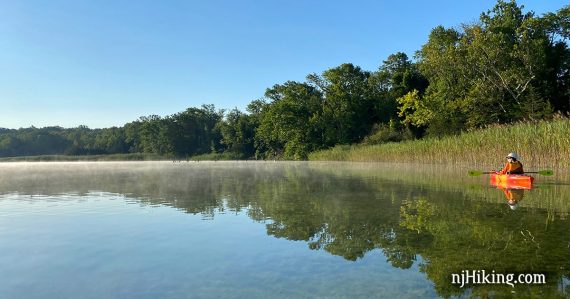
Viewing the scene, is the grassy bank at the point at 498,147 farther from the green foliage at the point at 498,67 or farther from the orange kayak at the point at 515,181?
the green foliage at the point at 498,67

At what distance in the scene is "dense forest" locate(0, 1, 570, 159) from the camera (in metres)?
36.5

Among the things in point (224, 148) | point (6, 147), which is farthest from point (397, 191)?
point (6, 147)

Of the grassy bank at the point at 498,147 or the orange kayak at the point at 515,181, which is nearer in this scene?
the orange kayak at the point at 515,181

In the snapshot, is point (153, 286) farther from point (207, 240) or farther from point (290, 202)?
point (290, 202)

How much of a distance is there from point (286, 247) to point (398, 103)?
53991mm

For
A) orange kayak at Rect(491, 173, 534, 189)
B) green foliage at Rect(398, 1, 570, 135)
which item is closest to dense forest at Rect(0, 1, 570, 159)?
green foliage at Rect(398, 1, 570, 135)

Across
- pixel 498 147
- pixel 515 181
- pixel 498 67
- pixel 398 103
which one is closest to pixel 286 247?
pixel 515 181

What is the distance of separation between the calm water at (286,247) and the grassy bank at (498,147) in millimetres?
8481

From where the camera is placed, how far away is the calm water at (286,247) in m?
4.41

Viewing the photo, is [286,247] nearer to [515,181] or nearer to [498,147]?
[515,181]

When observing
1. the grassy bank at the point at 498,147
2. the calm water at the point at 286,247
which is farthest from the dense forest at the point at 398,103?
the calm water at the point at 286,247

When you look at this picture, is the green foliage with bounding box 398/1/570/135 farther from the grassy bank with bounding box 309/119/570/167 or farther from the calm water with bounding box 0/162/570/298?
the calm water with bounding box 0/162/570/298

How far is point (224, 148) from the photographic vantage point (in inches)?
3600

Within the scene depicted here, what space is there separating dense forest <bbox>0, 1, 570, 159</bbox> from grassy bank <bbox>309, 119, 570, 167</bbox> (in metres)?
3.91
